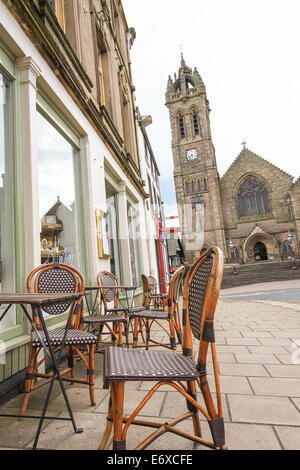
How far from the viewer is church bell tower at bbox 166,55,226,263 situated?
31.4m

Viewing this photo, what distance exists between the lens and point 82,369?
2.83 meters

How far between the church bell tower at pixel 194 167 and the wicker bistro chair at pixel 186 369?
29093 millimetres

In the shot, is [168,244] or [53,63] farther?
[168,244]

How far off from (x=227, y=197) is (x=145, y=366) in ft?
107

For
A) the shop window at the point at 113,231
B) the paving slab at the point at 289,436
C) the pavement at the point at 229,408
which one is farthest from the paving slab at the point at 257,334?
the shop window at the point at 113,231

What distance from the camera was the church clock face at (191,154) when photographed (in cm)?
3366

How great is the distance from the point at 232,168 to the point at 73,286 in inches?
1306

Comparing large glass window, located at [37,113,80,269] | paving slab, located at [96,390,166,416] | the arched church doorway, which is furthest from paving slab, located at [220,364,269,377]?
the arched church doorway

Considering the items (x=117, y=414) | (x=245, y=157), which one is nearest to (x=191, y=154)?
(x=245, y=157)

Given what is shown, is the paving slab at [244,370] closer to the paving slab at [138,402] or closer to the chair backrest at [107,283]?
the paving slab at [138,402]

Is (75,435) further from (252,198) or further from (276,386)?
(252,198)

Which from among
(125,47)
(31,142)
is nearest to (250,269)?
(125,47)

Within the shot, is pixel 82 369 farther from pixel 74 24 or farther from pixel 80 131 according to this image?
pixel 74 24

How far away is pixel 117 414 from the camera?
1071 mm
